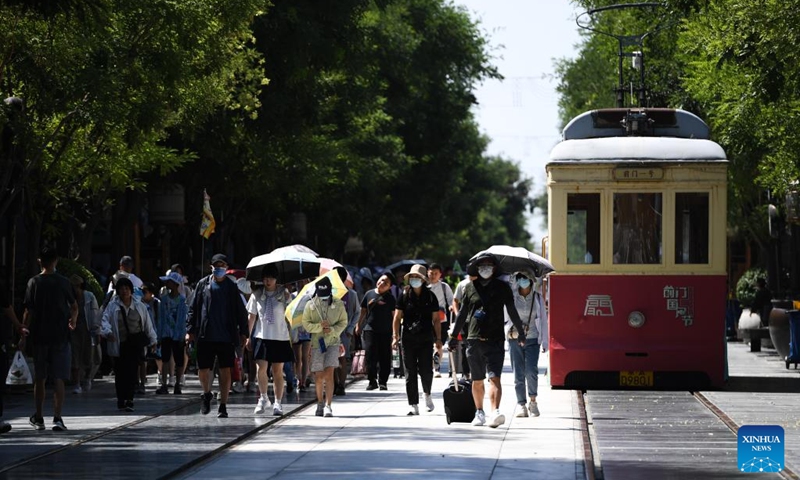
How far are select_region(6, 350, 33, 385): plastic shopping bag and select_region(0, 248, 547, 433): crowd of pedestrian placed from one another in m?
1.00

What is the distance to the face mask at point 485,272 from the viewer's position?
16.7 metres

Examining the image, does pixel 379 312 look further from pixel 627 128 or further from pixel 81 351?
pixel 627 128

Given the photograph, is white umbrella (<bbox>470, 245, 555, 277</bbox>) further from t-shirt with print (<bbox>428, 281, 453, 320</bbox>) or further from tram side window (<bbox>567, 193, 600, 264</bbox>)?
t-shirt with print (<bbox>428, 281, 453, 320</bbox>)

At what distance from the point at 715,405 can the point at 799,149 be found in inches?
343

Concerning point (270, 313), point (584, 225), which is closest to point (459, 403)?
point (270, 313)

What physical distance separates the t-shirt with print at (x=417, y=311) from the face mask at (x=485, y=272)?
1.89 meters

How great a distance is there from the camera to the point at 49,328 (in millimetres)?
16578

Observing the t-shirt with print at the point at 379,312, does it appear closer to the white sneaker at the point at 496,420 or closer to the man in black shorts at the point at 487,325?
the man in black shorts at the point at 487,325

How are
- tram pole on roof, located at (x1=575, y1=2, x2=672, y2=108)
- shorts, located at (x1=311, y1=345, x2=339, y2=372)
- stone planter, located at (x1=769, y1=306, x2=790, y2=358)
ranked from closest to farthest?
1. shorts, located at (x1=311, y1=345, x2=339, y2=372)
2. stone planter, located at (x1=769, y1=306, x2=790, y2=358)
3. tram pole on roof, located at (x1=575, y1=2, x2=672, y2=108)

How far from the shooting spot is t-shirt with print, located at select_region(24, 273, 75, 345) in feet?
54.4

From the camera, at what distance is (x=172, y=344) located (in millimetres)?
23562

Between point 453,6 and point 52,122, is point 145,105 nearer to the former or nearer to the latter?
point 52,122

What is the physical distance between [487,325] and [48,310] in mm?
4320

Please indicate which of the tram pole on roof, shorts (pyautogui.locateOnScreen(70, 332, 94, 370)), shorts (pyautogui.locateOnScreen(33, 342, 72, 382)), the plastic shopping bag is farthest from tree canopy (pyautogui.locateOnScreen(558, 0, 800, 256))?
shorts (pyautogui.locateOnScreen(70, 332, 94, 370))
